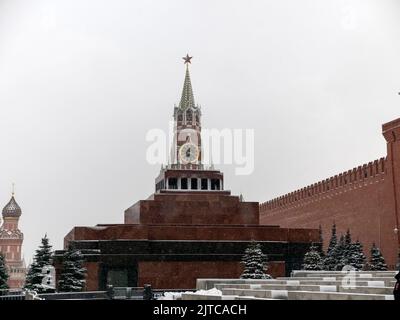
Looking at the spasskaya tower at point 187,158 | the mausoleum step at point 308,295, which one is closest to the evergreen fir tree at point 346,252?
the spasskaya tower at point 187,158

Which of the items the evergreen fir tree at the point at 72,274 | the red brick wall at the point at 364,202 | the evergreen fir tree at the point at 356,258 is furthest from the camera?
the red brick wall at the point at 364,202

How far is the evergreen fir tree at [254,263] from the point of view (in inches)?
730

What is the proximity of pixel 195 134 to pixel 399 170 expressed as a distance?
1017 cm

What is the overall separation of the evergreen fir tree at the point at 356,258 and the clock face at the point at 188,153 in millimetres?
8433

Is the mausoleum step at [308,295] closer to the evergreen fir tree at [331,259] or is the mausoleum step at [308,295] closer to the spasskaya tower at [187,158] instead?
the evergreen fir tree at [331,259]

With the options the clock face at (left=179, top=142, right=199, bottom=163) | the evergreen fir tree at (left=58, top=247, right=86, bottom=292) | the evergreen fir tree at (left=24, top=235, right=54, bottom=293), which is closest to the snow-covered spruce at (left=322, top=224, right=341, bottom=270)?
the clock face at (left=179, top=142, right=199, bottom=163)

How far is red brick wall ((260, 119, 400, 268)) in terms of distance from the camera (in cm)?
2266

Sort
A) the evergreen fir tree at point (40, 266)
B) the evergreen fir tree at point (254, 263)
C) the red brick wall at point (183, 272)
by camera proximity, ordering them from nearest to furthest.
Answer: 1. the evergreen fir tree at point (40, 266)
2. the evergreen fir tree at point (254, 263)
3. the red brick wall at point (183, 272)

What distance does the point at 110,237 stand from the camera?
783 inches

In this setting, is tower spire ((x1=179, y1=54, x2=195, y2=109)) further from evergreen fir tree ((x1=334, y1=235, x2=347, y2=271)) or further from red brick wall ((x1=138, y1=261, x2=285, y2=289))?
red brick wall ((x1=138, y1=261, x2=285, y2=289))
